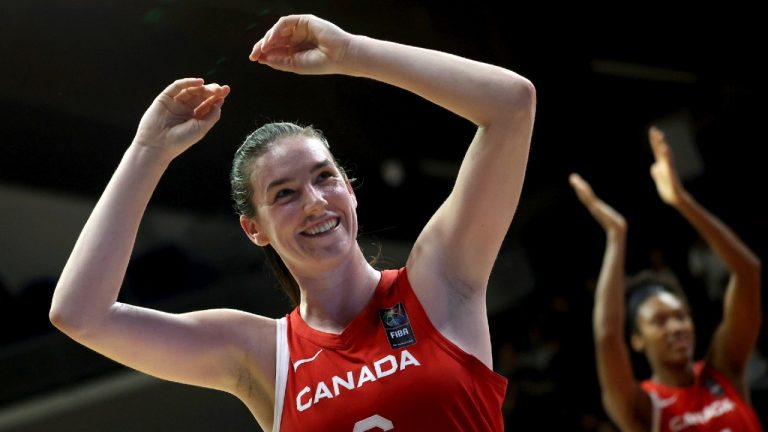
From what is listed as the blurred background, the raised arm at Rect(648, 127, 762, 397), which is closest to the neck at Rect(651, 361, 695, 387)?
the raised arm at Rect(648, 127, 762, 397)

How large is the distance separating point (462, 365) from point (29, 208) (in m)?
2.23

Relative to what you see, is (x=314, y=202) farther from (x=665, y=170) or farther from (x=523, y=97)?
(x=665, y=170)

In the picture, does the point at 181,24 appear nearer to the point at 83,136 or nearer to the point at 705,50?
the point at 83,136

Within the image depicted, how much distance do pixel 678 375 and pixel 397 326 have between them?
2290 millimetres

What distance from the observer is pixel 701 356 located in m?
5.81

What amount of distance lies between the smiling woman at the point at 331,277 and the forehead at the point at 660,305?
2.16 metres

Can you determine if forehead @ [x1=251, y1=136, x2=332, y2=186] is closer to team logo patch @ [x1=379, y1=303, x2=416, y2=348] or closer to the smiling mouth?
the smiling mouth

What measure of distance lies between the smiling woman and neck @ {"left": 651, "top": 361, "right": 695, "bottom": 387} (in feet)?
7.13

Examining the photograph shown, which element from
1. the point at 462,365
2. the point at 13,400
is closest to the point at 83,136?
the point at 13,400

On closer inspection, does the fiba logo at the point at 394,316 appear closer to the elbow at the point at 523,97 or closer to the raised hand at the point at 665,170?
the elbow at the point at 523,97

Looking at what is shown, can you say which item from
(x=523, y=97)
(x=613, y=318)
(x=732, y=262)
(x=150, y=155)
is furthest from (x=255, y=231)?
(x=732, y=262)

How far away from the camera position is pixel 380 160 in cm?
445

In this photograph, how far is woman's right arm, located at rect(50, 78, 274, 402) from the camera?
1.71m

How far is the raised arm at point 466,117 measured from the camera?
1.70 metres
